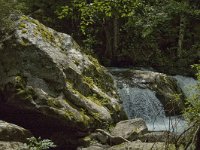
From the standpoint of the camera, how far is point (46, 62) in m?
8.58

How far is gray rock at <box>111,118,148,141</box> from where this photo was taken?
8.78m

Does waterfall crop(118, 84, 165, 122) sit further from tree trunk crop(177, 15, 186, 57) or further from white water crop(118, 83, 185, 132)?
tree trunk crop(177, 15, 186, 57)

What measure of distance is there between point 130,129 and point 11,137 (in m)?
3.01

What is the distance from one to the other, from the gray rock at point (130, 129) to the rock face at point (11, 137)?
2.41 meters

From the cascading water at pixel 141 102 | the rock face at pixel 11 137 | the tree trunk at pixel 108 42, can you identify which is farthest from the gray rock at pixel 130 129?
the tree trunk at pixel 108 42

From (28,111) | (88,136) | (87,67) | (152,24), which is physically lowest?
(88,136)

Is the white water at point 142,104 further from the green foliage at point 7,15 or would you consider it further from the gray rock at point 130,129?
the green foliage at point 7,15

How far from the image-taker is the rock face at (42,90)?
8.21 meters

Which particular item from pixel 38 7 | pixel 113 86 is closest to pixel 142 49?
pixel 38 7

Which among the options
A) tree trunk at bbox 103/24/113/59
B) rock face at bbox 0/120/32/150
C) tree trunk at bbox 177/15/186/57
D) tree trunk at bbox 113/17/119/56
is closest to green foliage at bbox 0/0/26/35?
rock face at bbox 0/120/32/150

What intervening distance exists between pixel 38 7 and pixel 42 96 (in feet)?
35.5

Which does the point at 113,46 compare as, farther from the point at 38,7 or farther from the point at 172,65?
the point at 38,7

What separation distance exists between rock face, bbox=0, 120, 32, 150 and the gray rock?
2406 millimetres

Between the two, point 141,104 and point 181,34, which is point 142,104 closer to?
point 141,104
